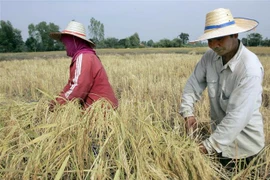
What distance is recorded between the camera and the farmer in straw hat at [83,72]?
2154mm

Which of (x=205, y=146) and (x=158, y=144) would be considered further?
(x=205, y=146)

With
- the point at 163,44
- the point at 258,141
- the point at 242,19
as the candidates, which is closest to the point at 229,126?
the point at 258,141

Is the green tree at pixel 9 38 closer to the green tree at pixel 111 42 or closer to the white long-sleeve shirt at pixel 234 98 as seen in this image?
the green tree at pixel 111 42

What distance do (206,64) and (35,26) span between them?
65379 millimetres

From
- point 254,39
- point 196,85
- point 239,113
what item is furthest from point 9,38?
point 239,113

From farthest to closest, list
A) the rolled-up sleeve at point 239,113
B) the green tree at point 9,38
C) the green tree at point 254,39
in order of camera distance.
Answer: the green tree at point 9,38, the green tree at point 254,39, the rolled-up sleeve at point 239,113

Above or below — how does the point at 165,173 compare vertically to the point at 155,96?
above

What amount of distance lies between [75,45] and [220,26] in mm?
1446

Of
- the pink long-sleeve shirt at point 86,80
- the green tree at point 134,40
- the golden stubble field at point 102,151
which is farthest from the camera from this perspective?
the green tree at point 134,40

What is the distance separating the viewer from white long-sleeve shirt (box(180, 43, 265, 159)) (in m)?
1.47

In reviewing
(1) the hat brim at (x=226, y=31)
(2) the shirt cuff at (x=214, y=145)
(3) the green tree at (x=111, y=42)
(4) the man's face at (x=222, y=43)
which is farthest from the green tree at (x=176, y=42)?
(2) the shirt cuff at (x=214, y=145)

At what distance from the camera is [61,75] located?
6609mm

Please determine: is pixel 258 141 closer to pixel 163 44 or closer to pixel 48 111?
pixel 48 111

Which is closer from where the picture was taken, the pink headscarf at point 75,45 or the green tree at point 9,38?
the pink headscarf at point 75,45
